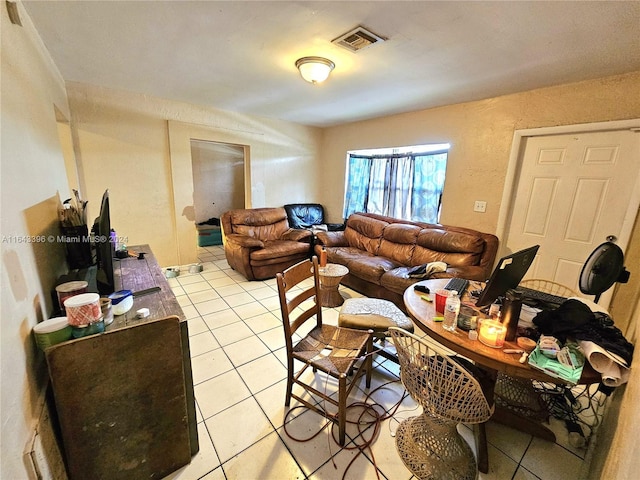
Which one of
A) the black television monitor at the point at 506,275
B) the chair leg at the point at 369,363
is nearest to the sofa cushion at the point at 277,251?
the chair leg at the point at 369,363

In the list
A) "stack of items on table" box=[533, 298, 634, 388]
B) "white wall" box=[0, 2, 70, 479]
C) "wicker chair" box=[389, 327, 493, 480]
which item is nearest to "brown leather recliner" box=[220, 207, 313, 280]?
"white wall" box=[0, 2, 70, 479]

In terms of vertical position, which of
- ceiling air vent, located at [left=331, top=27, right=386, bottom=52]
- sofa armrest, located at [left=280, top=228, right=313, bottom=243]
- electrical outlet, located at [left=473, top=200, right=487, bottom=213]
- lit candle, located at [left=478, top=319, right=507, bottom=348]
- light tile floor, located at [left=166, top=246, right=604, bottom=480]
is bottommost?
light tile floor, located at [left=166, top=246, right=604, bottom=480]

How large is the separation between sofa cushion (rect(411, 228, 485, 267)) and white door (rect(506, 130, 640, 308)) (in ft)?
1.65

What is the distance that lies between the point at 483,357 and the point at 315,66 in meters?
2.30

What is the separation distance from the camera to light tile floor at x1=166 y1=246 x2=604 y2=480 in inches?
51.3

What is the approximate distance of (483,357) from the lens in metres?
1.13

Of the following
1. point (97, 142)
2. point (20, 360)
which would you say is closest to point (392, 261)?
point (20, 360)

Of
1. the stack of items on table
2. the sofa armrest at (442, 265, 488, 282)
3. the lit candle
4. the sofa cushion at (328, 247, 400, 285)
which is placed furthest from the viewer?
the sofa cushion at (328, 247, 400, 285)

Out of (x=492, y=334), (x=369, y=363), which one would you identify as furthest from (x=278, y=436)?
(x=492, y=334)

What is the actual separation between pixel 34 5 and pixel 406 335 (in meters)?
2.82

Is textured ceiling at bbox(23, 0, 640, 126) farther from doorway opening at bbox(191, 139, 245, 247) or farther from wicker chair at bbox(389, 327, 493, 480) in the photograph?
doorway opening at bbox(191, 139, 245, 247)

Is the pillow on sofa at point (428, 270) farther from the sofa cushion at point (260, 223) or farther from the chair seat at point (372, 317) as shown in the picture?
the sofa cushion at point (260, 223)

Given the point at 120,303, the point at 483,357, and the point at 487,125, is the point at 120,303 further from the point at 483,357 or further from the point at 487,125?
the point at 487,125

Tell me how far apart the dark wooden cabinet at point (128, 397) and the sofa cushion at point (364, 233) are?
2938 mm
